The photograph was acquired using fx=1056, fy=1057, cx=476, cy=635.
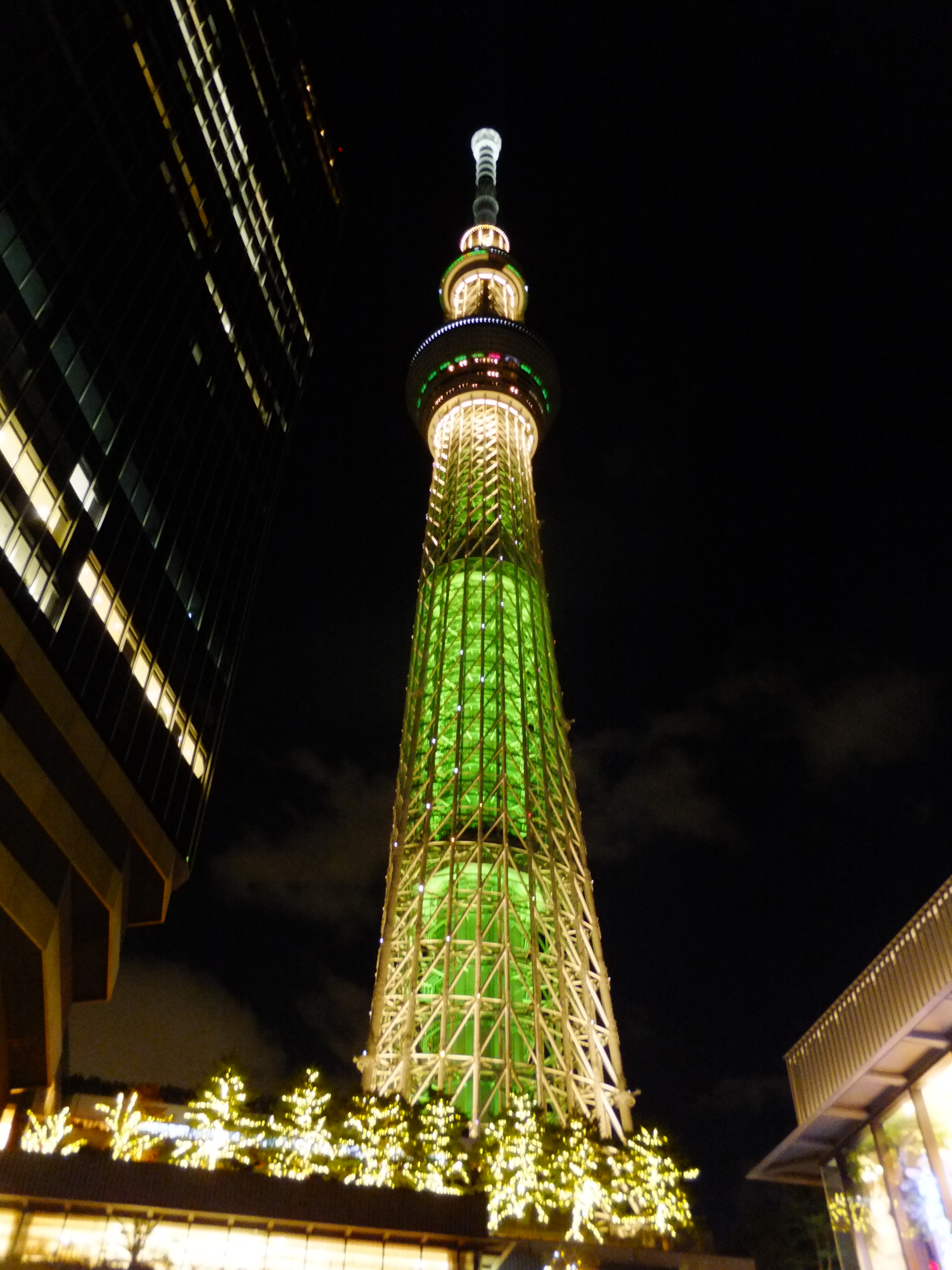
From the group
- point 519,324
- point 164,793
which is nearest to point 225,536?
point 164,793

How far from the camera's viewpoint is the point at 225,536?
186ft

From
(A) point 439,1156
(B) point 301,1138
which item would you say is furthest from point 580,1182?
(B) point 301,1138

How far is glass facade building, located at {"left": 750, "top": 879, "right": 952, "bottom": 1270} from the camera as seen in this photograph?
59.7 feet

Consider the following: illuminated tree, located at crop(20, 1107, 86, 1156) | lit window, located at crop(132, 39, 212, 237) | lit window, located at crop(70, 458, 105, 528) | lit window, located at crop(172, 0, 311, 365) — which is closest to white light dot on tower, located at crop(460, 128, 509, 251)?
lit window, located at crop(172, 0, 311, 365)

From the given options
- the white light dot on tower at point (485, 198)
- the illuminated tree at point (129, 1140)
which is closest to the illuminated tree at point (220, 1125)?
the illuminated tree at point (129, 1140)

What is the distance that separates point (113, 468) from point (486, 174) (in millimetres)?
83878

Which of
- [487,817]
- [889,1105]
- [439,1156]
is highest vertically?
[487,817]

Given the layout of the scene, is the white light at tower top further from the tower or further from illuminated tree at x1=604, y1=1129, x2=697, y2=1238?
illuminated tree at x1=604, y1=1129, x2=697, y2=1238

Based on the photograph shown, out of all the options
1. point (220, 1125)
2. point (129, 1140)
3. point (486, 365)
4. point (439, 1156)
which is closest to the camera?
point (220, 1125)

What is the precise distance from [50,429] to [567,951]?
36174 mm

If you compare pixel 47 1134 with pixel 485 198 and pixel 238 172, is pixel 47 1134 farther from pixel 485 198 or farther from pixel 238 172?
pixel 485 198

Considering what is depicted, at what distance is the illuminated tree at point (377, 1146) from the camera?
33.2m

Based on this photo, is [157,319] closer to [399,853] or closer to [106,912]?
[106,912]

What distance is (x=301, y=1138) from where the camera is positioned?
33.2 m
